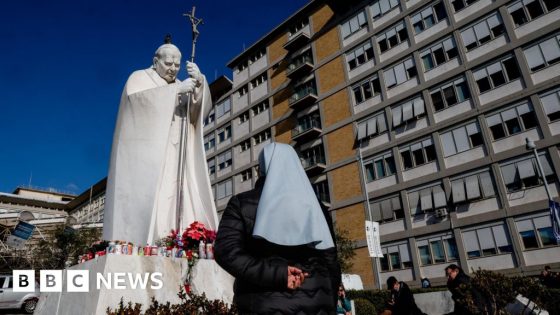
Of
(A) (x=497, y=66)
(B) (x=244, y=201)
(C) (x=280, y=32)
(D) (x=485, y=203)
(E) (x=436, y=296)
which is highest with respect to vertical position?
(C) (x=280, y=32)

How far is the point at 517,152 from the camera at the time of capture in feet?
73.9

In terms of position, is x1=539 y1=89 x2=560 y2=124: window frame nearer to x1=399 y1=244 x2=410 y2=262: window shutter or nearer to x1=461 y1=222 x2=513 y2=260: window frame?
x1=461 y1=222 x2=513 y2=260: window frame

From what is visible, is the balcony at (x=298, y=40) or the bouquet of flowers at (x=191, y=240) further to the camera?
the balcony at (x=298, y=40)

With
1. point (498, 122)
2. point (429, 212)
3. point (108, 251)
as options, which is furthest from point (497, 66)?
point (108, 251)

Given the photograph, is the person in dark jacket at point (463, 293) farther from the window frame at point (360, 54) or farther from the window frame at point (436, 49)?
the window frame at point (360, 54)

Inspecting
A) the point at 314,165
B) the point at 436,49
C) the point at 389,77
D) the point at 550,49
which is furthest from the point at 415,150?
the point at 550,49

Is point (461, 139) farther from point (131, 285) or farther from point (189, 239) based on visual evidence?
point (131, 285)

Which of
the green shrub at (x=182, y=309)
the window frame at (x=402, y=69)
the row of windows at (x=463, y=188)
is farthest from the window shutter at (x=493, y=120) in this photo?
the green shrub at (x=182, y=309)

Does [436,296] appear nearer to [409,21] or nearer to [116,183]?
[116,183]

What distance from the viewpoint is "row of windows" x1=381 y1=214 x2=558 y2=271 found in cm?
2097

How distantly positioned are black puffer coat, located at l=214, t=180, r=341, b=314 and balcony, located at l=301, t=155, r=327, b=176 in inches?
1161

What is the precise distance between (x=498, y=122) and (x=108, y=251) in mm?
24109

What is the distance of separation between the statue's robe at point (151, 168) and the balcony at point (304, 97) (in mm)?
26668

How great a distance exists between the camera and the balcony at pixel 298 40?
122 feet
